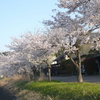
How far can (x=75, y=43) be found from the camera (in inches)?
610

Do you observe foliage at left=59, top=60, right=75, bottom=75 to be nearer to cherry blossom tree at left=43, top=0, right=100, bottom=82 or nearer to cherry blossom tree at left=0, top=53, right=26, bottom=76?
cherry blossom tree at left=0, top=53, right=26, bottom=76

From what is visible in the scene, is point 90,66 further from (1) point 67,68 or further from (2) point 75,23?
(2) point 75,23

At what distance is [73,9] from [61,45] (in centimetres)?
269

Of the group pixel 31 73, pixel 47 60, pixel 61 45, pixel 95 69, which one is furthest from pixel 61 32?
pixel 95 69

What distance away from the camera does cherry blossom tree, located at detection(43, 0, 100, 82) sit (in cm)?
1276

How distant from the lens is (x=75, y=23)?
1398cm

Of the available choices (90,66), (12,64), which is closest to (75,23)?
(12,64)

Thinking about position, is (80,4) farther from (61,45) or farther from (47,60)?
(47,60)

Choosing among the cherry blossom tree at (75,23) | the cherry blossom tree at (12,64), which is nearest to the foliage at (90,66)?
the cherry blossom tree at (12,64)

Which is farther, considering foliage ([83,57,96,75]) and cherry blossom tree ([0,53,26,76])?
foliage ([83,57,96,75])

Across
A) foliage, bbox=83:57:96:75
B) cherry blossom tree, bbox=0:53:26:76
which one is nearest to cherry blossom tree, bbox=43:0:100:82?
cherry blossom tree, bbox=0:53:26:76

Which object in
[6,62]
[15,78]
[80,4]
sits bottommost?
[15,78]

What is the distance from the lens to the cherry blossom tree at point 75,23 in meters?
12.8

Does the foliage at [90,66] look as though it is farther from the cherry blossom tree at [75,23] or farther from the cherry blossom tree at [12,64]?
the cherry blossom tree at [75,23]
